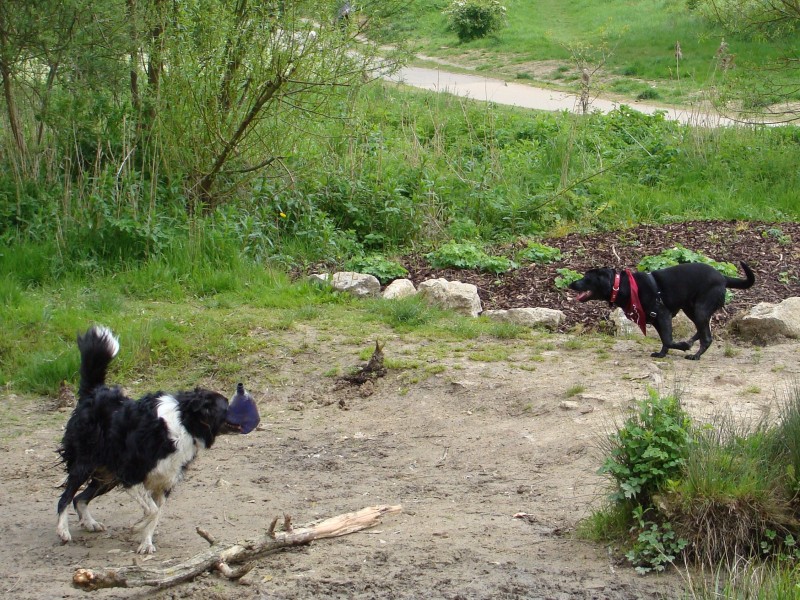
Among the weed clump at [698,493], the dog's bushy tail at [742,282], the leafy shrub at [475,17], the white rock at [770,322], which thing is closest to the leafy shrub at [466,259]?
the dog's bushy tail at [742,282]

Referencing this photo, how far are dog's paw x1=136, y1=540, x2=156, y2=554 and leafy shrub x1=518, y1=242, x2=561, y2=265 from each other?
22.7 feet

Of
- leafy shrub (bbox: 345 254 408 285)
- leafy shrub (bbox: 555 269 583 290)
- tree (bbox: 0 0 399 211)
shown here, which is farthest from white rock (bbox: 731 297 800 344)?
tree (bbox: 0 0 399 211)

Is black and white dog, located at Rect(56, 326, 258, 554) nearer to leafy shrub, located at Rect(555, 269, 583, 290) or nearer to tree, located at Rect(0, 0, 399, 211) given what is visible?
leafy shrub, located at Rect(555, 269, 583, 290)

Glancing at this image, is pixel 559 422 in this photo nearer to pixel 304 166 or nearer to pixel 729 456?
pixel 729 456

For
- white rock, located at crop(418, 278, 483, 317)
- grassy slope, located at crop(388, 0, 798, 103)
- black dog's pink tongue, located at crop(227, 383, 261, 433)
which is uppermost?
grassy slope, located at crop(388, 0, 798, 103)

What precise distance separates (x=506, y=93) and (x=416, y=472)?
17.3 meters

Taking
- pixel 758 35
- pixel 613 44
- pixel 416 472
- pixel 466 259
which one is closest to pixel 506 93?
pixel 613 44

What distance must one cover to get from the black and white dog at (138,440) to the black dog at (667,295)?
4.66 metres

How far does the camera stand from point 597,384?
7848 mm

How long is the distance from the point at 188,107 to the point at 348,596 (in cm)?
775

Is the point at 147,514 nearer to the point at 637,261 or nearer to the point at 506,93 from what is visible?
the point at 637,261

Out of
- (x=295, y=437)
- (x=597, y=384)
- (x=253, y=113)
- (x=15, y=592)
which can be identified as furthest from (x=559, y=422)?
(x=253, y=113)

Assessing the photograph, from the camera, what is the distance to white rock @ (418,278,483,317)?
10.1 m

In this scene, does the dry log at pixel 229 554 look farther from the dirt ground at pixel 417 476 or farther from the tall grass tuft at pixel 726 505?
the tall grass tuft at pixel 726 505
